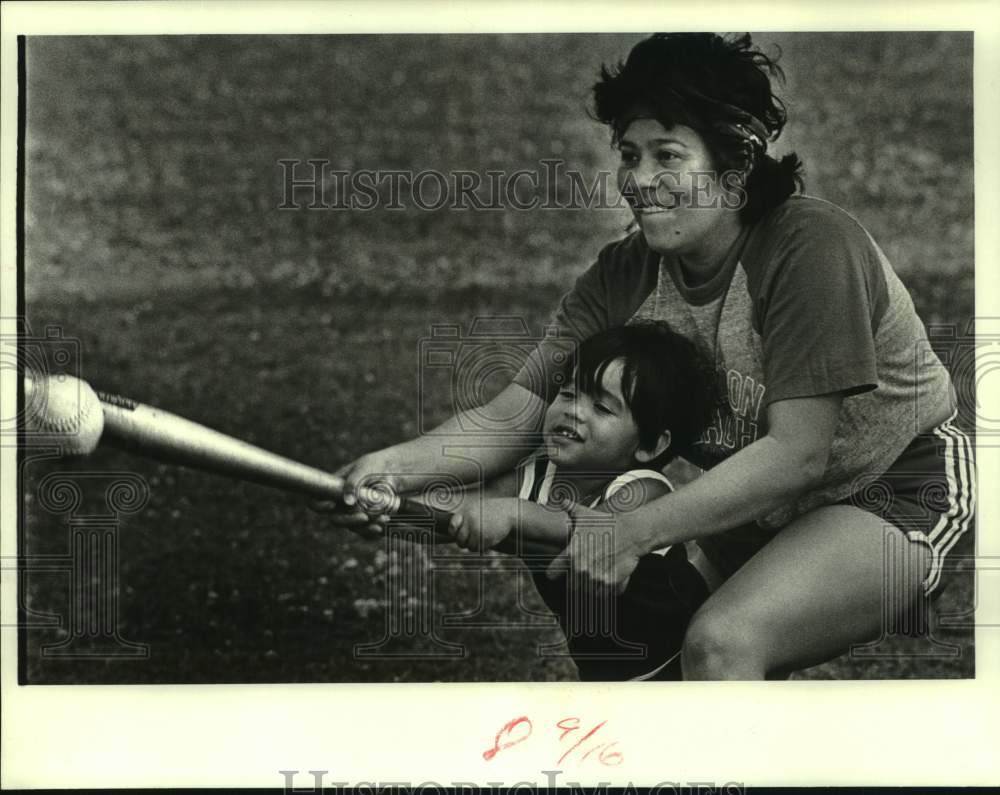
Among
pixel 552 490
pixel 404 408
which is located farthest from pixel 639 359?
pixel 404 408

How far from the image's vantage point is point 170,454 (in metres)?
2.34

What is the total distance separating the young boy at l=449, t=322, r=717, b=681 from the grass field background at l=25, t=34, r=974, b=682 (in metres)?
0.10

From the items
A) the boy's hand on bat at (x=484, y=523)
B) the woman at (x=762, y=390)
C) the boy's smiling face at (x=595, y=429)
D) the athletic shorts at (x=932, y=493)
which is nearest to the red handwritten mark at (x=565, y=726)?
the woman at (x=762, y=390)

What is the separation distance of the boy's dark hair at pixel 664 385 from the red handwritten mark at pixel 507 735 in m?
0.53

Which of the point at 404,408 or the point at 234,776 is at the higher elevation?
the point at 404,408

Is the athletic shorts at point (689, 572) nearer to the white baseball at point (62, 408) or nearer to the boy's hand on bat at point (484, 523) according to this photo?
the boy's hand on bat at point (484, 523)

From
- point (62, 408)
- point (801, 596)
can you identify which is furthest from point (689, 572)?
point (62, 408)

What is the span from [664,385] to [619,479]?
0.61 feet

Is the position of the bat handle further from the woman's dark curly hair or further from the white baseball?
the woman's dark curly hair

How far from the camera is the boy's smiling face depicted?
2.37 m

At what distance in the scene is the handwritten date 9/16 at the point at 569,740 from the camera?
241cm

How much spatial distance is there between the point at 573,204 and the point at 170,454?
86 centimetres

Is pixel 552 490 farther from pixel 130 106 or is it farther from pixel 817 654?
pixel 130 106

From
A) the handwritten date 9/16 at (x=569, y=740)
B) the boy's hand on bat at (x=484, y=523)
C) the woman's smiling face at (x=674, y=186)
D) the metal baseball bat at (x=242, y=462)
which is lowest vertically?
the handwritten date 9/16 at (x=569, y=740)
